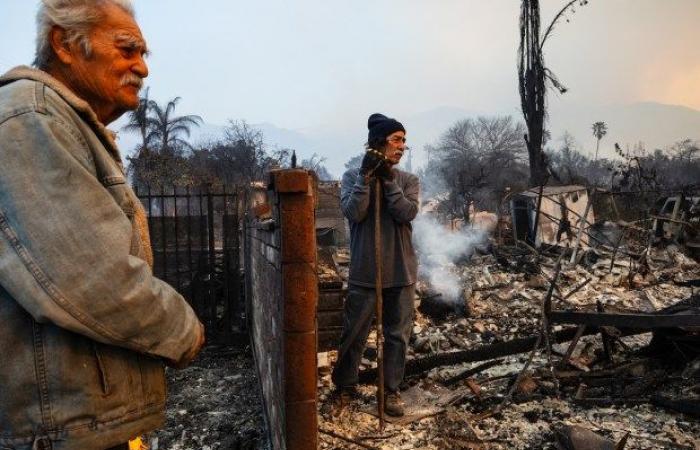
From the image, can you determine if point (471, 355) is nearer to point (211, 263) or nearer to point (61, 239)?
point (211, 263)

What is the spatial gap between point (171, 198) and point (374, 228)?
3670mm

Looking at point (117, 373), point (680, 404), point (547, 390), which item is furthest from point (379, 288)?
point (680, 404)

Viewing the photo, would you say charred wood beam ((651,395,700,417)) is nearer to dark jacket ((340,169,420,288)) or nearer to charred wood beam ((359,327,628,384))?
charred wood beam ((359,327,628,384))

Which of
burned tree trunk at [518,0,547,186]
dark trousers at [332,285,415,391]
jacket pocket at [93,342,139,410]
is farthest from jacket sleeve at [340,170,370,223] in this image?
burned tree trunk at [518,0,547,186]

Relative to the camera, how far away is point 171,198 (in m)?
6.25

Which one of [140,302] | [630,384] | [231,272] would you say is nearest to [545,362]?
[630,384]

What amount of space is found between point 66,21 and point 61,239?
2.56 ft

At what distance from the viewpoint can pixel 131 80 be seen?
1.60 meters

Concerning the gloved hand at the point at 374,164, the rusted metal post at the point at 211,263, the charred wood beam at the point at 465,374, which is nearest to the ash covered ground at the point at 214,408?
the rusted metal post at the point at 211,263

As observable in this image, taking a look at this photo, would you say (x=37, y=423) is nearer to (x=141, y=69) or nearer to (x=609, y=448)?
(x=141, y=69)

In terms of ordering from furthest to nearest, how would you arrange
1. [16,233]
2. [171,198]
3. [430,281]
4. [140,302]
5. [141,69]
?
[430,281], [171,198], [141,69], [140,302], [16,233]

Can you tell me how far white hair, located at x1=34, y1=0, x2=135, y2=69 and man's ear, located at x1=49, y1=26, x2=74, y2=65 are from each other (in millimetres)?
11

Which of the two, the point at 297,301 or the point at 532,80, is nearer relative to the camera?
the point at 297,301

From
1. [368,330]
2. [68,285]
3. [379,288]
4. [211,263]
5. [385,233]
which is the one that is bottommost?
[368,330]
